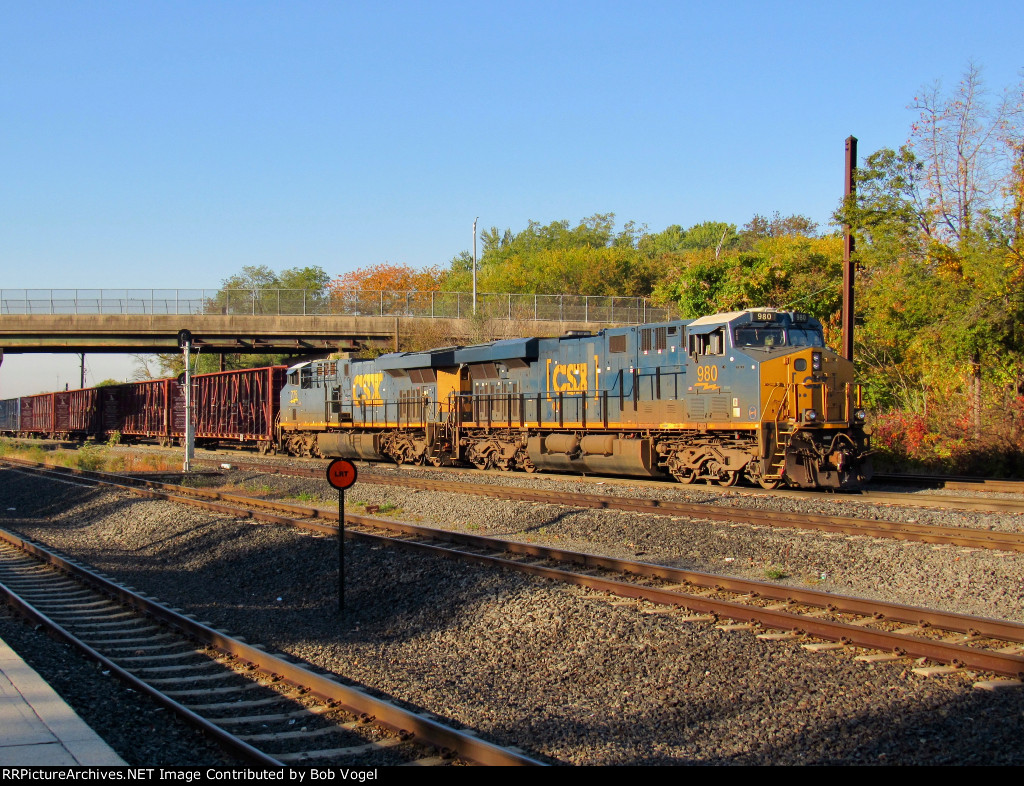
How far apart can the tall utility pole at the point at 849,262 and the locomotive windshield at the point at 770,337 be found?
4.98 meters

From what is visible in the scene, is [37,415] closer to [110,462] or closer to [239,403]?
[239,403]

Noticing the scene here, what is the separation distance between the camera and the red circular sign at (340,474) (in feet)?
33.8

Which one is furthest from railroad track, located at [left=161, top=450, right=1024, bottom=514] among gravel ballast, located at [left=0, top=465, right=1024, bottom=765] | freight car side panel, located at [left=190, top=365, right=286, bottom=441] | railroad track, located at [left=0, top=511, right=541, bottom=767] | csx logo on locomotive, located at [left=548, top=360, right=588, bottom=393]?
freight car side panel, located at [left=190, top=365, right=286, bottom=441]

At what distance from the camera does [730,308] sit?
1300 inches

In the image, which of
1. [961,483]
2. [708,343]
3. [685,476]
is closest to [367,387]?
[685,476]

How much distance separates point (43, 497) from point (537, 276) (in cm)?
5859

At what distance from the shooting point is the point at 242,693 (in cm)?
654

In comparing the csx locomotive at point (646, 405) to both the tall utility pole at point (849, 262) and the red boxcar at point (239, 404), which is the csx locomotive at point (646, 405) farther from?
the red boxcar at point (239, 404)

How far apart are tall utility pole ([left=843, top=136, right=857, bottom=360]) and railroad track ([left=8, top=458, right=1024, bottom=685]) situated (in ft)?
45.6

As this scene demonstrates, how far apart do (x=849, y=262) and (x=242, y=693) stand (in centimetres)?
2020

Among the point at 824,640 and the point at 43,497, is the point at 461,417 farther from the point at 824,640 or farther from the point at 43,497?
the point at 824,640

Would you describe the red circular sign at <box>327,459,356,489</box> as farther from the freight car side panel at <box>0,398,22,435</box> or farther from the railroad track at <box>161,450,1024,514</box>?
the freight car side panel at <box>0,398,22,435</box>

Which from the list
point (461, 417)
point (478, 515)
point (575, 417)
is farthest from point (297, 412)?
point (478, 515)

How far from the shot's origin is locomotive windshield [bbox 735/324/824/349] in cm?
1666
